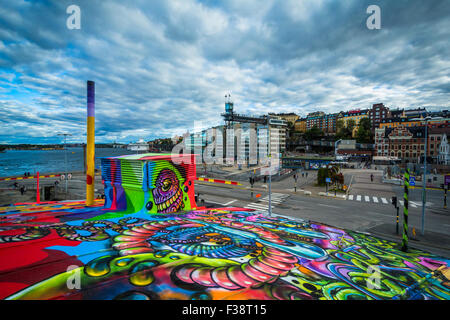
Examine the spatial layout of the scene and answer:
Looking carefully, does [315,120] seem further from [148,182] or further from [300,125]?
[148,182]

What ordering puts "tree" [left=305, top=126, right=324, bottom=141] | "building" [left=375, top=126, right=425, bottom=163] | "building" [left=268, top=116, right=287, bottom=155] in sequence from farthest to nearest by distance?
"tree" [left=305, top=126, right=324, bottom=141] < "building" [left=268, top=116, right=287, bottom=155] < "building" [left=375, top=126, right=425, bottom=163]

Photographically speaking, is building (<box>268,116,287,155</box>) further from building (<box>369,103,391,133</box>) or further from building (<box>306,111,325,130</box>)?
building (<box>306,111,325,130</box>)

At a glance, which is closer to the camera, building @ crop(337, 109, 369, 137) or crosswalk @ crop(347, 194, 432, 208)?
crosswalk @ crop(347, 194, 432, 208)

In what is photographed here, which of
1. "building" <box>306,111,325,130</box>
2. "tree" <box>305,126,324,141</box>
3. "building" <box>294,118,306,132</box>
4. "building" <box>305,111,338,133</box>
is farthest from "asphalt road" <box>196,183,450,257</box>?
"building" <box>294,118,306,132</box>

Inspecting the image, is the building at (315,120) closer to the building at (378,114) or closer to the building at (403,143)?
the building at (378,114)

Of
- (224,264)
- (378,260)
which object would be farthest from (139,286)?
(378,260)

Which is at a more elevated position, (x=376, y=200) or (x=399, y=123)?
(x=399, y=123)

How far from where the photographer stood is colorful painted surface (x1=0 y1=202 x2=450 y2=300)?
15.0 feet

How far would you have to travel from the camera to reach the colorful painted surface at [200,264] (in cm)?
459

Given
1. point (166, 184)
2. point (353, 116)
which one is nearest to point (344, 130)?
point (353, 116)

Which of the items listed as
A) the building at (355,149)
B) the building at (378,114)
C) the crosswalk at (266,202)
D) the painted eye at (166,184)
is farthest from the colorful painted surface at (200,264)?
the building at (378,114)

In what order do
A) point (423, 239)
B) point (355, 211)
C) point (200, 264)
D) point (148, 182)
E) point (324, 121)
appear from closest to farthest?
1. point (200, 264)
2. point (148, 182)
3. point (423, 239)
4. point (355, 211)
5. point (324, 121)

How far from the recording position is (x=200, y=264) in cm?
581
